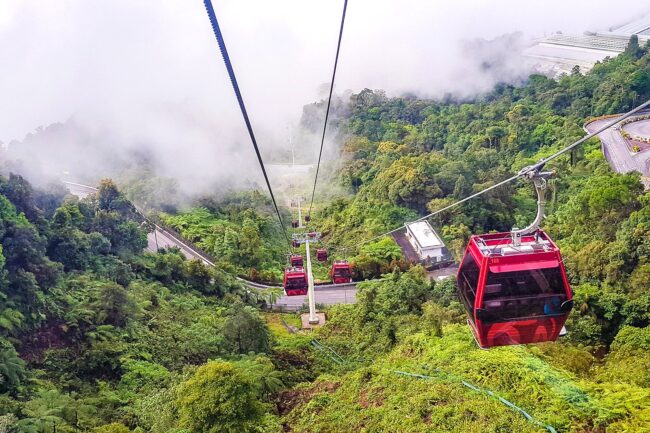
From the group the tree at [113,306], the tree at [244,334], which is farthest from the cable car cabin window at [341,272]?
the tree at [113,306]

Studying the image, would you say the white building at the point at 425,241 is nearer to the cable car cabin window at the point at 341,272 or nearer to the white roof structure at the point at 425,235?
the white roof structure at the point at 425,235

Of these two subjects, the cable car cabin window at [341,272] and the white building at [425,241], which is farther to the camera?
the white building at [425,241]

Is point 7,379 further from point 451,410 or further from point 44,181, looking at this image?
point 44,181

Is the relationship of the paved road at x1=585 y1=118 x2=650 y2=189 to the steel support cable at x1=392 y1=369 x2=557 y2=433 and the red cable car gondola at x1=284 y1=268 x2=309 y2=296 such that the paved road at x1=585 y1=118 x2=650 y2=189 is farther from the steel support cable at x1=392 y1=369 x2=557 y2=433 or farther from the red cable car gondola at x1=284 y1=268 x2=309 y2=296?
the steel support cable at x1=392 y1=369 x2=557 y2=433

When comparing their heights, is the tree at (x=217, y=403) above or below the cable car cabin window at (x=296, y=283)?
below

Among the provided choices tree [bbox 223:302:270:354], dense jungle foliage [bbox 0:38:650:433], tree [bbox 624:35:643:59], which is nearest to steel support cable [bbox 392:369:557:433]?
dense jungle foliage [bbox 0:38:650:433]

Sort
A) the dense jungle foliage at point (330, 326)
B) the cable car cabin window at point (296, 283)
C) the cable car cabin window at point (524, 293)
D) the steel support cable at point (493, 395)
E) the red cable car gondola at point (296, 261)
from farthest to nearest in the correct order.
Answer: the red cable car gondola at point (296, 261), the cable car cabin window at point (296, 283), the dense jungle foliage at point (330, 326), the steel support cable at point (493, 395), the cable car cabin window at point (524, 293)

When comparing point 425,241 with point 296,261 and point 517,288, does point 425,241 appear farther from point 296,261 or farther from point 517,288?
point 517,288

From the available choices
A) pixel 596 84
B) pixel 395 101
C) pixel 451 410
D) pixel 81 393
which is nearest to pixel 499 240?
pixel 451 410
